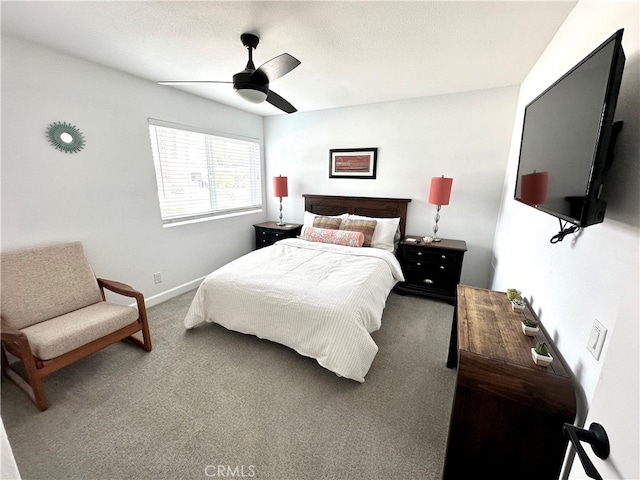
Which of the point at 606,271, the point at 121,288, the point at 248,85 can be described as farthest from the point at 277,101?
the point at 606,271

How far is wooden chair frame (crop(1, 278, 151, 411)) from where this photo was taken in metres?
1.62

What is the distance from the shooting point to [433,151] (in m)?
3.38

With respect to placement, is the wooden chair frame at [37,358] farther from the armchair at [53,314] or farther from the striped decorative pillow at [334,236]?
the striped decorative pillow at [334,236]

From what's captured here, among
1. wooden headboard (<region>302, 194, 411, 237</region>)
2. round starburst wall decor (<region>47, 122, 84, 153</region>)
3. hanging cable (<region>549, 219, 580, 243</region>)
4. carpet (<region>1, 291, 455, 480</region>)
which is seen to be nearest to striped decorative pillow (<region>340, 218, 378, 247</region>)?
wooden headboard (<region>302, 194, 411, 237</region>)

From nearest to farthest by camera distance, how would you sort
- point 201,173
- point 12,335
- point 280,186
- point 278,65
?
point 12,335 → point 278,65 → point 201,173 → point 280,186

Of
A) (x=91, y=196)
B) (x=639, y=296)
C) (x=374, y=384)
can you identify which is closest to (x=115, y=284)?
(x=91, y=196)

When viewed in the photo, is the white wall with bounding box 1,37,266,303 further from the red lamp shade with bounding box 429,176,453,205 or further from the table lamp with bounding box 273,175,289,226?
the red lamp shade with bounding box 429,176,453,205

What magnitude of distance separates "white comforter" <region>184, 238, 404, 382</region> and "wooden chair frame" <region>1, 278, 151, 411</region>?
436mm

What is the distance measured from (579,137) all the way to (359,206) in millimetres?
2931

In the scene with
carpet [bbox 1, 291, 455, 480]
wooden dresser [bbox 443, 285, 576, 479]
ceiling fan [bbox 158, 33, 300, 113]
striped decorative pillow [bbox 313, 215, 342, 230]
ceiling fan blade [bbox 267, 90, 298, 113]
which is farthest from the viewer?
striped decorative pillow [bbox 313, 215, 342, 230]

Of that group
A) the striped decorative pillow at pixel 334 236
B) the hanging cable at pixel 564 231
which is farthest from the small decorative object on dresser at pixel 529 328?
the striped decorative pillow at pixel 334 236

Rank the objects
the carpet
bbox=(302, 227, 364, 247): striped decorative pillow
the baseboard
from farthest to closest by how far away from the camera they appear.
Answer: bbox=(302, 227, 364, 247): striped decorative pillow
the baseboard
the carpet

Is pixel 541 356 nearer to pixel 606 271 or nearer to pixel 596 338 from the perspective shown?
pixel 596 338

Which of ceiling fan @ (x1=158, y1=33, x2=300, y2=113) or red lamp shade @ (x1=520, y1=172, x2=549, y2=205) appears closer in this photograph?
red lamp shade @ (x1=520, y1=172, x2=549, y2=205)
